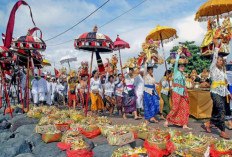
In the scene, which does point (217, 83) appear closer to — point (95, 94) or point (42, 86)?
point (95, 94)

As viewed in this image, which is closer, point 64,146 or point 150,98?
point 64,146

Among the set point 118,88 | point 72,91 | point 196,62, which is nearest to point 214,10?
point 118,88

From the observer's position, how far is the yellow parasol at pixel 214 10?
5695 mm

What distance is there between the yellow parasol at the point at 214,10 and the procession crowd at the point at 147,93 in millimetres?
1197

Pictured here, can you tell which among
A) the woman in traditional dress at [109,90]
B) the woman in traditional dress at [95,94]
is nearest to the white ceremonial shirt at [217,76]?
the woman in traditional dress at [95,94]

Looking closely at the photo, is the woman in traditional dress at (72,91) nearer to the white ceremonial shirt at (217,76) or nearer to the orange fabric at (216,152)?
the white ceremonial shirt at (217,76)

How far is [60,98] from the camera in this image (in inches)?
637

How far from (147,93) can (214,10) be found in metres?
3.32

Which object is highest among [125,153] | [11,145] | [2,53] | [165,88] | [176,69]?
[2,53]

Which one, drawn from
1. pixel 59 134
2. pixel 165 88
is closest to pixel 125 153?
pixel 59 134

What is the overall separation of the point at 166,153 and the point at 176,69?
3152 mm

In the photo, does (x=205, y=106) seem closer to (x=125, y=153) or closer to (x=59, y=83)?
(x=125, y=153)

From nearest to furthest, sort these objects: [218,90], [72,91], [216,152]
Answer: [216,152], [218,90], [72,91]

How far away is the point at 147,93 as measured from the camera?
7.33 metres
